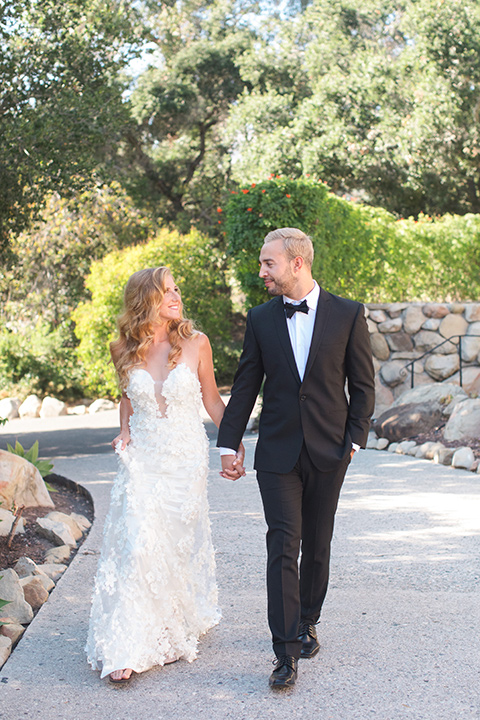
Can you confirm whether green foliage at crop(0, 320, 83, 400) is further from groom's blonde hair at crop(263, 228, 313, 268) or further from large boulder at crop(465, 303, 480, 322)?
groom's blonde hair at crop(263, 228, 313, 268)

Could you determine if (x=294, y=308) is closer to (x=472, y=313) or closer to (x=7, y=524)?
(x=7, y=524)

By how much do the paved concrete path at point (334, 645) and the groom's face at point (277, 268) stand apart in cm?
166

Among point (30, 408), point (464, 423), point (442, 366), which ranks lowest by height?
point (30, 408)

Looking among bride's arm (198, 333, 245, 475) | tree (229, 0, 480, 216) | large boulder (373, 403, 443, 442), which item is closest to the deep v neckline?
bride's arm (198, 333, 245, 475)

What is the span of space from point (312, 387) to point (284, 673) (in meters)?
1.18

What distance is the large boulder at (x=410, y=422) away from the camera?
9.19 metres

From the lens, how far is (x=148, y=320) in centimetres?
365

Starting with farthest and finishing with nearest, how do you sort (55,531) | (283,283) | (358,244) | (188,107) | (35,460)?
(188,107)
(358,244)
(35,460)
(55,531)
(283,283)

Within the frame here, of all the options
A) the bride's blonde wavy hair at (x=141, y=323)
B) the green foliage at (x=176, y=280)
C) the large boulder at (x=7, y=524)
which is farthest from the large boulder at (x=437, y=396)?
the bride's blonde wavy hair at (x=141, y=323)

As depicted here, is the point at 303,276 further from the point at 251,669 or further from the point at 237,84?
the point at 237,84

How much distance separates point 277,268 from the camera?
3293 millimetres

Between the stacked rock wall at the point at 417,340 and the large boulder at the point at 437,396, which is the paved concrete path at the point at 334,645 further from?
the stacked rock wall at the point at 417,340

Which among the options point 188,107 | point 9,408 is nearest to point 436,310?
point 9,408

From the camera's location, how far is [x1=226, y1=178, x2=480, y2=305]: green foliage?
447 inches
